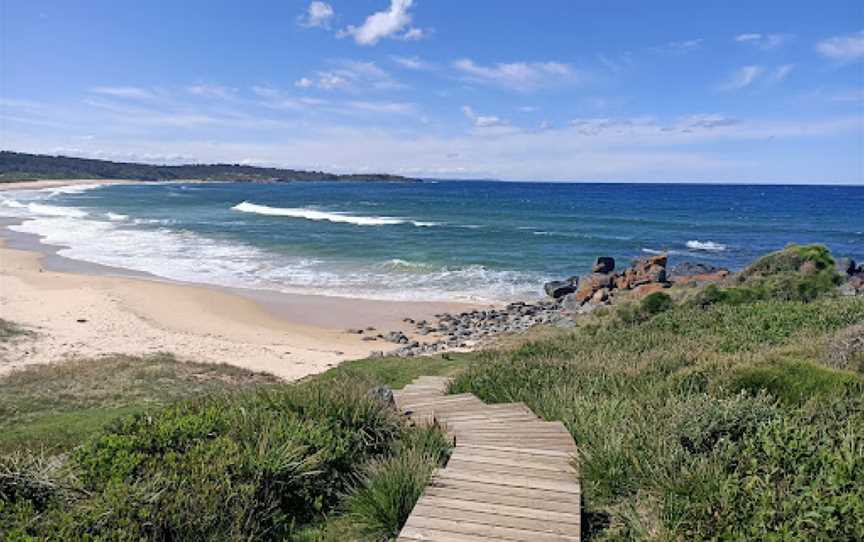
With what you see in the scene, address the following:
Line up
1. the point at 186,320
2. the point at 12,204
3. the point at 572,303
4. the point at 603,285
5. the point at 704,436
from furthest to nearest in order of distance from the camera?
the point at 12,204
the point at 603,285
the point at 572,303
the point at 186,320
the point at 704,436

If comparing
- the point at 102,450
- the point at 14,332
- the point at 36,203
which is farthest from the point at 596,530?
the point at 36,203

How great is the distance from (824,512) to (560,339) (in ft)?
36.5

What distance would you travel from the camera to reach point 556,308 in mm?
25281

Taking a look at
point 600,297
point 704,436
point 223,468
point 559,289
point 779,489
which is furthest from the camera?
point 559,289

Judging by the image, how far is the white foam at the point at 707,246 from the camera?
1708 inches

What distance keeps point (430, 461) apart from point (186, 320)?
741 inches

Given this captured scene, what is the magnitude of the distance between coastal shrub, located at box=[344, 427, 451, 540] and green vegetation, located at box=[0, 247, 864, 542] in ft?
0.05

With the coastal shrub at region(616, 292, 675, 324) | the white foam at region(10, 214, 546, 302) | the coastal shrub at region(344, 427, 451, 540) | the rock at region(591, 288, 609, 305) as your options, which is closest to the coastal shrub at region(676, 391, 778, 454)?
the coastal shrub at region(344, 427, 451, 540)

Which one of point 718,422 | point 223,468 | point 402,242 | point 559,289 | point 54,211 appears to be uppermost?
point 718,422

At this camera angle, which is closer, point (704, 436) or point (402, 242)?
point (704, 436)

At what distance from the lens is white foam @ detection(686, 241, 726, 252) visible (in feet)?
142

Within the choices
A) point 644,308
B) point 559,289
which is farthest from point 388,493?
point 559,289

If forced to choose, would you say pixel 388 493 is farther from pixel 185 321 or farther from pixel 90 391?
pixel 185 321

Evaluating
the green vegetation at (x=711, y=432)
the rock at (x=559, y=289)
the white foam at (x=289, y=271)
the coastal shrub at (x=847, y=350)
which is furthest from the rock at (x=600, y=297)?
the coastal shrub at (x=847, y=350)
